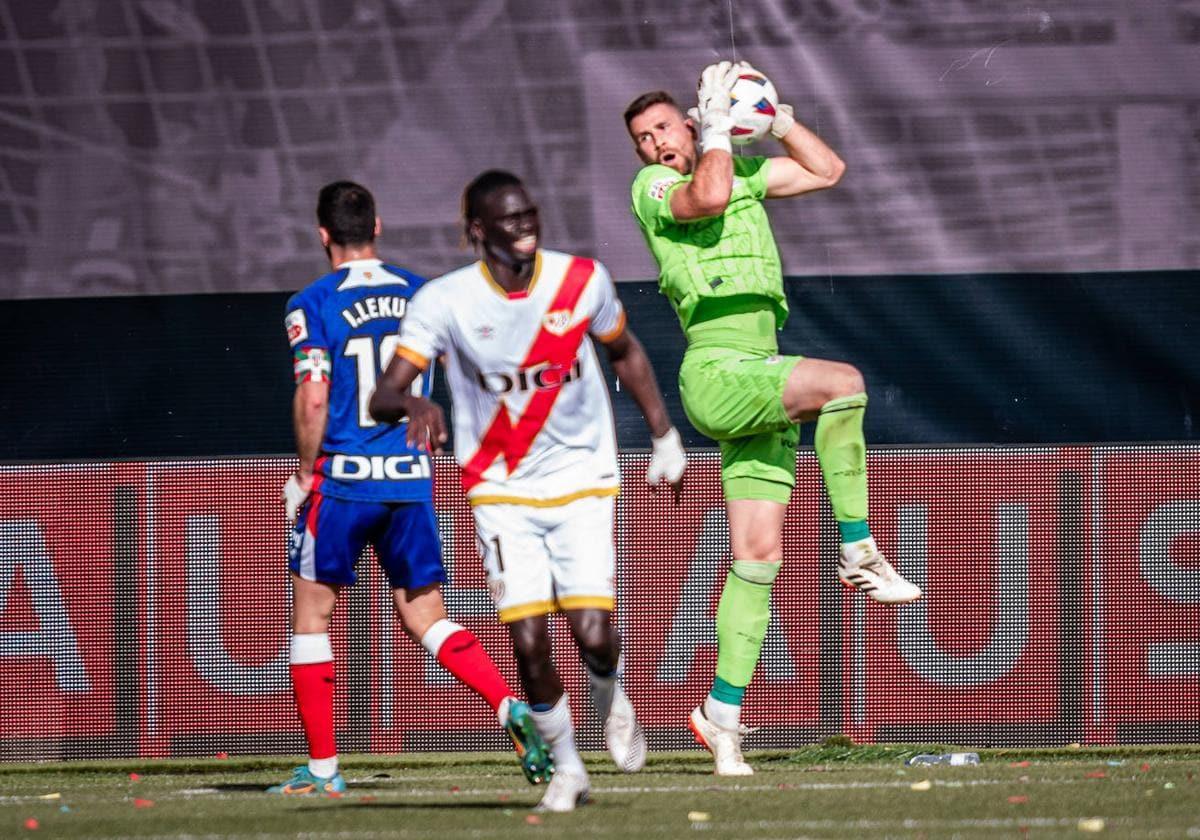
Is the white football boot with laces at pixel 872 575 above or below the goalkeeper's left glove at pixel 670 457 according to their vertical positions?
below

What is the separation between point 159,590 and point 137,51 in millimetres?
2140

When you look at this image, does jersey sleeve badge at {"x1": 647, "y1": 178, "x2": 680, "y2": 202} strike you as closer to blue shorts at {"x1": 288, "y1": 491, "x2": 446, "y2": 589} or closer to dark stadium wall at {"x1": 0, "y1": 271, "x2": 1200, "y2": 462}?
blue shorts at {"x1": 288, "y1": 491, "x2": 446, "y2": 589}

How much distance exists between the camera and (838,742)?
23.9 feet

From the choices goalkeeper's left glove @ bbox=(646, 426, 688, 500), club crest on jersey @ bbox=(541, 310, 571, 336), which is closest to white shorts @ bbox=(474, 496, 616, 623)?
goalkeeper's left glove @ bbox=(646, 426, 688, 500)

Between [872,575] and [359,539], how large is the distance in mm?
1467

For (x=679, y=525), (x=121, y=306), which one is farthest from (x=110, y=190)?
(x=679, y=525)

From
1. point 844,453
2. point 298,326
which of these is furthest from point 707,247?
point 298,326

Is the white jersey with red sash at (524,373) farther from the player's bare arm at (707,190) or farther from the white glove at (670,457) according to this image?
the player's bare arm at (707,190)

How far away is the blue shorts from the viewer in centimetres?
608

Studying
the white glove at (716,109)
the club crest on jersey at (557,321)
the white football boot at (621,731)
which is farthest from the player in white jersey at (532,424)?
the white glove at (716,109)

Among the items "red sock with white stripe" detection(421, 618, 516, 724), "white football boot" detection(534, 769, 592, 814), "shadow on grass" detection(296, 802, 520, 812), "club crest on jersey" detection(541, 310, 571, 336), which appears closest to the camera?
"white football boot" detection(534, 769, 592, 814)

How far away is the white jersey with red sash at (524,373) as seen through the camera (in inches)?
201

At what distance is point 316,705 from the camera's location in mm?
6148

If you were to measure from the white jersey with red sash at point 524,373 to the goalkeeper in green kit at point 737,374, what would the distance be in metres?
0.91
